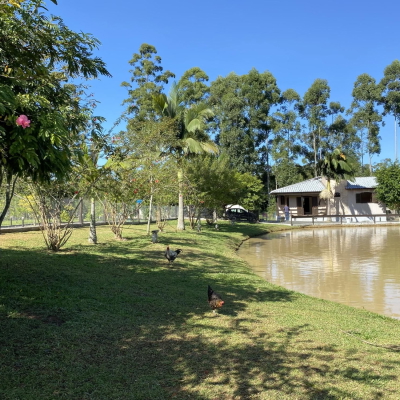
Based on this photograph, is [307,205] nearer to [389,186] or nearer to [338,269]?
[389,186]

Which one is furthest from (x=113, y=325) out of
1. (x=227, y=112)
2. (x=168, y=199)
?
(x=227, y=112)

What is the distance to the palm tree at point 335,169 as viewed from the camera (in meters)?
35.2

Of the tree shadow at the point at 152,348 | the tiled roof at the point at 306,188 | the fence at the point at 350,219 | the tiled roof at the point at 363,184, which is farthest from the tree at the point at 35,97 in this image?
the tiled roof at the point at 363,184

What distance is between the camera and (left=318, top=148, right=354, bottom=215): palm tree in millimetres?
35156

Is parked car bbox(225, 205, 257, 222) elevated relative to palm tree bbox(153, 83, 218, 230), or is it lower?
lower

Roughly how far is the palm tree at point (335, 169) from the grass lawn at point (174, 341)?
28.9 m

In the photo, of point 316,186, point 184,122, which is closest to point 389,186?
point 316,186

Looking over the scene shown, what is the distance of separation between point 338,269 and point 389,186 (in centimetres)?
2570

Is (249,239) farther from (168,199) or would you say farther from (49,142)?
(49,142)

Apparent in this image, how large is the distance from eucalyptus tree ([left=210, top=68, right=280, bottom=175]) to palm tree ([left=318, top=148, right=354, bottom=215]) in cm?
804

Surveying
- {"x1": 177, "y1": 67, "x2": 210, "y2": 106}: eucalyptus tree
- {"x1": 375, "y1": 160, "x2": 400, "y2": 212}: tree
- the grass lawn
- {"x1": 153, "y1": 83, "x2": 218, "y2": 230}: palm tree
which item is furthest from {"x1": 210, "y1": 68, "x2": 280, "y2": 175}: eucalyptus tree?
the grass lawn

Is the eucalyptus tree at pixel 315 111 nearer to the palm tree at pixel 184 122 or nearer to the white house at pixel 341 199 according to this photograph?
the white house at pixel 341 199

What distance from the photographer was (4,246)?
448 inches

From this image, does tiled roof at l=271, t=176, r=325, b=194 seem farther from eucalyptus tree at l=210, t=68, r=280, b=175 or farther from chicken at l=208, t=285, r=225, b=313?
chicken at l=208, t=285, r=225, b=313
